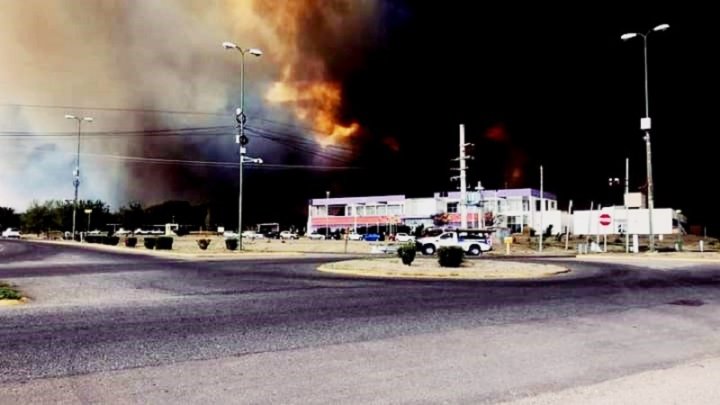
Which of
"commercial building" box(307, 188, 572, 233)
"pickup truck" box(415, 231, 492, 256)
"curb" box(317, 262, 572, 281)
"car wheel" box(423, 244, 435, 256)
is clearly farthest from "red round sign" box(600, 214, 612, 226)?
"commercial building" box(307, 188, 572, 233)

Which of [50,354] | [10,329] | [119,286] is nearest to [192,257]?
[119,286]

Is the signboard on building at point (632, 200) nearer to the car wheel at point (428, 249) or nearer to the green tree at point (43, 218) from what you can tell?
the car wheel at point (428, 249)

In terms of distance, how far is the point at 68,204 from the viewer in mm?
122438

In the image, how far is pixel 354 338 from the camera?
9.16 metres


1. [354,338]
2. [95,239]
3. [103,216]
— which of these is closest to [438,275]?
[354,338]

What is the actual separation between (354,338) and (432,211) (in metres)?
123

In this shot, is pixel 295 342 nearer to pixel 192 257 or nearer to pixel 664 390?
pixel 664 390

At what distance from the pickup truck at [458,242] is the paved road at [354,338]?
84.3ft

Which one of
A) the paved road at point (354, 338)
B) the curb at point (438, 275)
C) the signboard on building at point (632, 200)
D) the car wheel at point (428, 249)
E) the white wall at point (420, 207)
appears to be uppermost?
the white wall at point (420, 207)

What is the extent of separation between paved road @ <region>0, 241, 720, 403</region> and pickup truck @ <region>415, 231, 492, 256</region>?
84.3ft

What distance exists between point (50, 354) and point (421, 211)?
126221mm

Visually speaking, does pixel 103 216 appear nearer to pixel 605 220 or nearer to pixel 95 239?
pixel 95 239

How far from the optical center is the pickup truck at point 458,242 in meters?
42.5

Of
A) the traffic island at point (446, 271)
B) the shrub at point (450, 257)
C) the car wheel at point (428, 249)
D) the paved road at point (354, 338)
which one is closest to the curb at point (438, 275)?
the traffic island at point (446, 271)
